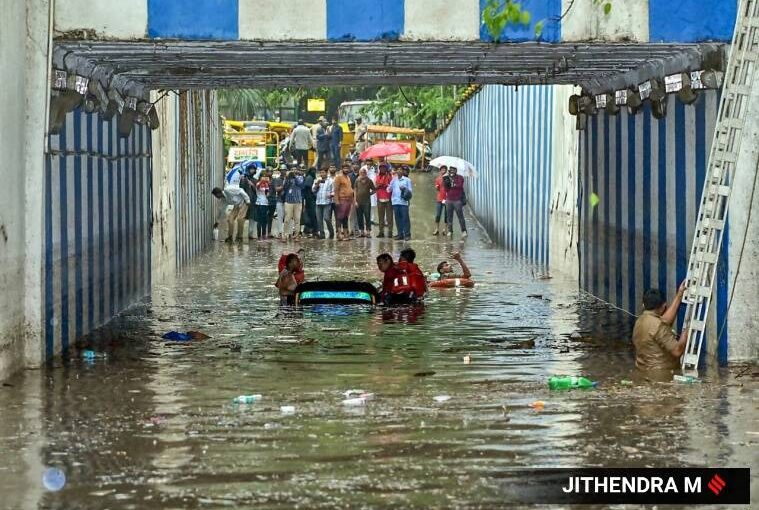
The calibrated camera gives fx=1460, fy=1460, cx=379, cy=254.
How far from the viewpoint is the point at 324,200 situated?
38281 millimetres

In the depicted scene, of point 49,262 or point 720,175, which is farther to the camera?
point 49,262

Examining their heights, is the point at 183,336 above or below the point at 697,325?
below

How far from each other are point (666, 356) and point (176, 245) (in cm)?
1604

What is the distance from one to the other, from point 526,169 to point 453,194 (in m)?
5.50

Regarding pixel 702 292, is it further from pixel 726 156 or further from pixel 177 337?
pixel 177 337

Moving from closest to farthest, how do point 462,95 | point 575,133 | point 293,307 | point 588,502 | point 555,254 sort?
point 588,502
point 293,307
point 575,133
point 555,254
point 462,95

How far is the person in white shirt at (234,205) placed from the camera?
1435 inches

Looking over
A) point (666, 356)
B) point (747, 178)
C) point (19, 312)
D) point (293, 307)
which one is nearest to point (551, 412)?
point (666, 356)

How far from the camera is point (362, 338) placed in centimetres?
1706

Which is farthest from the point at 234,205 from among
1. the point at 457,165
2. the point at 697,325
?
the point at 697,325

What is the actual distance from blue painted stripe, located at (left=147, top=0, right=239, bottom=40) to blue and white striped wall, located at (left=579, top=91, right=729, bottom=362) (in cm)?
490

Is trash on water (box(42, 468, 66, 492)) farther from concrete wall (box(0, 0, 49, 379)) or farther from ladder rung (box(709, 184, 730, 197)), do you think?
ladder rung (box(709, 184, 730, 197))

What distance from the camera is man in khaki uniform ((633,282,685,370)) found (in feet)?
46.1

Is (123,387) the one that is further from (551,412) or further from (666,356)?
(666,356)
